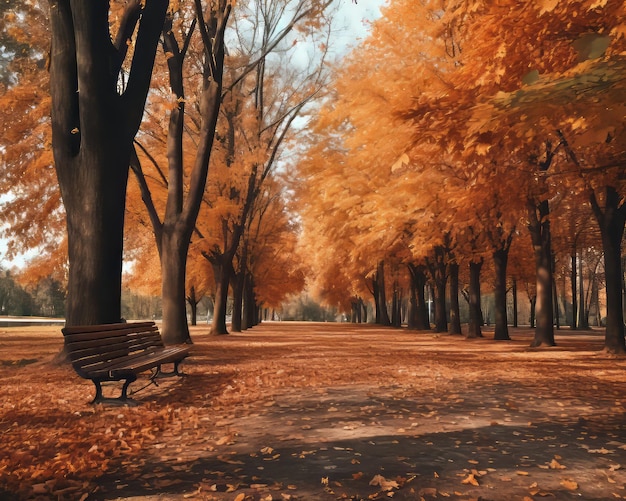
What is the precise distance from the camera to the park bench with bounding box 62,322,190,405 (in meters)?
5.92

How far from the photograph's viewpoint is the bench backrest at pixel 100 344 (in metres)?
5.87

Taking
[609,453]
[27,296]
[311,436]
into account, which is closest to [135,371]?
[311,436]

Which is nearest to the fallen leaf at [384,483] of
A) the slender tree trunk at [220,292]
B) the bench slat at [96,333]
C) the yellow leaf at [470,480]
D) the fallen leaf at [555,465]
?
the yellow leaf at [470,480]

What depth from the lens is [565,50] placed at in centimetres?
959

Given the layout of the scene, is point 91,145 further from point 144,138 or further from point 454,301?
point 454,301

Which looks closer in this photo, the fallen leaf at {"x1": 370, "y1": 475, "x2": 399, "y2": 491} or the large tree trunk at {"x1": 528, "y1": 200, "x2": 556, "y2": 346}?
the fallen leaf at {"x1": 370, "y1": 475, "x2": 399, "y2": 491}

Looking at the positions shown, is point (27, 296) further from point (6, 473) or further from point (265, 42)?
point (6, 473)

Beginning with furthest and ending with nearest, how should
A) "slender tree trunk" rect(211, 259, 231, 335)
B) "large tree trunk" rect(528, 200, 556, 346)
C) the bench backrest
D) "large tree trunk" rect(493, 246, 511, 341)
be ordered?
1. "slender tree trunk" rect(211, 259, 231, 335)
2. "large tree trunk" rect(493, 246, 511, 341)
3. "large tree trunk" rect(528, 200, 556, 346)
4. the bench backrest

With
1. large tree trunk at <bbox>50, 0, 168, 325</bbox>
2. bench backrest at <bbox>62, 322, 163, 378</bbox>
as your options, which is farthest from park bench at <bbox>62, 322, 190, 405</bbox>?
large tree trunk at <bbox>50, 0, 168, 325</bbox>

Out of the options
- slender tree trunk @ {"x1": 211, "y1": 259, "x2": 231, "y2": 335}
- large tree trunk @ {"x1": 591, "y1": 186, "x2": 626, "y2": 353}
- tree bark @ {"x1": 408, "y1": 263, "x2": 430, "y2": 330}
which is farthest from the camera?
tree bark @ {"x1": 408, "y1": 263, "x2": 430, "y2": 330}

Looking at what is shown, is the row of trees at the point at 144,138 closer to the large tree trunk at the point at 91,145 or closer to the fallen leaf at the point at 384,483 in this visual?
the large tree trunk at the point at 91,145

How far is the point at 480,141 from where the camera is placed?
7.95 m

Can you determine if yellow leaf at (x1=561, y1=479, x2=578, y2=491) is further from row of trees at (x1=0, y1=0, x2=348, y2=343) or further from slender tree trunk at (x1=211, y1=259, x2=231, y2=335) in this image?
slender tree trunk at (x1=211, y1=259, x2=231, y2=335)

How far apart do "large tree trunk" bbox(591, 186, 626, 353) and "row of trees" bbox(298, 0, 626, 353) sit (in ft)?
0.11
